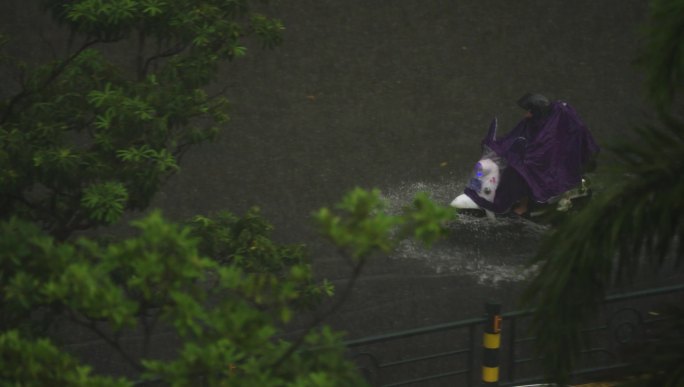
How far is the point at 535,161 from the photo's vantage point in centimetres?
1320

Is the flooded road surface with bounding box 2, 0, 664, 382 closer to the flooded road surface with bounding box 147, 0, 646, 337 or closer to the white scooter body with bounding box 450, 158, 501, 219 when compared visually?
the flooded road surface with bounding box 147, 0, 646, 337

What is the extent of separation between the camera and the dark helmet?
13.1m

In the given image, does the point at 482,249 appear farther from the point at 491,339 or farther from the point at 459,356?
the point at 491,339

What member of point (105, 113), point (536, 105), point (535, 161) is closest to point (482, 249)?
point (535, 161)

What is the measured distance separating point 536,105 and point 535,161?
611 mm

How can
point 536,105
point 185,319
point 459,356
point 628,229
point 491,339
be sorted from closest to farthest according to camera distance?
point 185,319
point 628,229
point 491,339
point 459,356
point 536,105

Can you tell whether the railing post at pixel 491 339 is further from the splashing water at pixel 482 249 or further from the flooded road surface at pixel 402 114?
the splashing water at pixel 482 249

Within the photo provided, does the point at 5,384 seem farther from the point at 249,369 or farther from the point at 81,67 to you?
the point at 81,67

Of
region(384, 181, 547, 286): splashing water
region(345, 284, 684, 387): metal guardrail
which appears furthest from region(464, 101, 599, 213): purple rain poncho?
region(345, 284, 684, 387): metal guardrail

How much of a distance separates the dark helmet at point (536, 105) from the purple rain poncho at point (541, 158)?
6 cm

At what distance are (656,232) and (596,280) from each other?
0.31 m

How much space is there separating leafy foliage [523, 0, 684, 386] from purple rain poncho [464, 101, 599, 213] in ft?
26.6

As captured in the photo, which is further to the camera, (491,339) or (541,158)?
(541,158)

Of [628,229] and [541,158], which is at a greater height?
[541,158]
